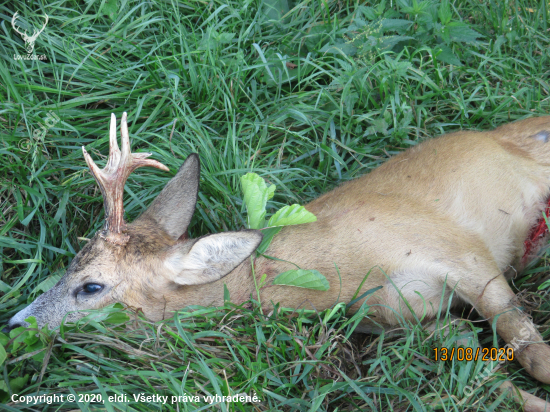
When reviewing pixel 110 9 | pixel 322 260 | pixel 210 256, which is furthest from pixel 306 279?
pixel 110 9

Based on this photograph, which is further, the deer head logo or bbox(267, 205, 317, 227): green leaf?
the deer head logo

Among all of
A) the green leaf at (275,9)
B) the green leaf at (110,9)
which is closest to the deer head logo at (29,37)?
the green leaf at (110,9)

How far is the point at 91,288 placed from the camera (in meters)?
3.15

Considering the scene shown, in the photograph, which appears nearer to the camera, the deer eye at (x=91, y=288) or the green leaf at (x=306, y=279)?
the green leaf at (x=306, y=279)

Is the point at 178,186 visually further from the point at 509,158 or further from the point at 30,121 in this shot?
the point at 509,158

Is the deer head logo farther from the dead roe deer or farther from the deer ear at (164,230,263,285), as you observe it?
the deer ear at (164,230,263,285)

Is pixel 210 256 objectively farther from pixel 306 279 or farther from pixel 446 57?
pixel 446 57

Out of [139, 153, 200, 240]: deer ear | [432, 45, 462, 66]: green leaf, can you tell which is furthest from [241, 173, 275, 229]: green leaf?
[432, 45, 462, 66]: green leaf

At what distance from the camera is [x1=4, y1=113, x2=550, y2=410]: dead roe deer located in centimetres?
300

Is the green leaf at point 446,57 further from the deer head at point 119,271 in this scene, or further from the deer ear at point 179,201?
the deer head at point 119,271

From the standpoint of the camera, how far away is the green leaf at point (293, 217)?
3098 millimetres

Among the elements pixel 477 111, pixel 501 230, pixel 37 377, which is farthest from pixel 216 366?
pixel 477 111
